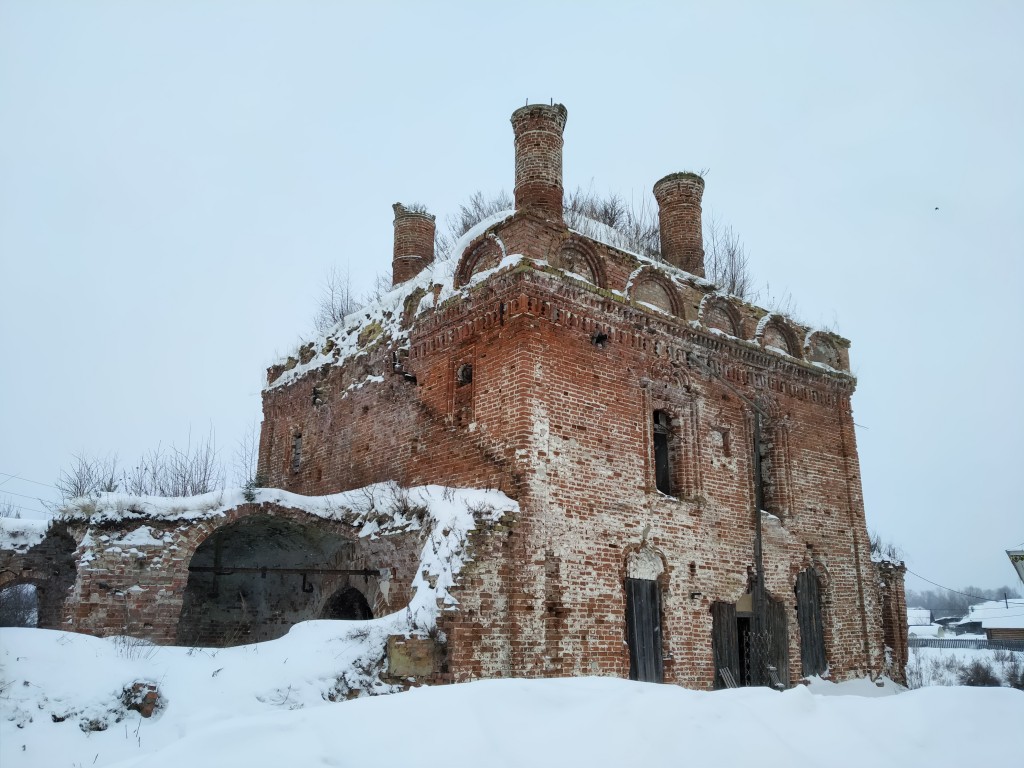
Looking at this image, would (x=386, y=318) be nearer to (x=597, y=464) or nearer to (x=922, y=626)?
(x=597, y=464)

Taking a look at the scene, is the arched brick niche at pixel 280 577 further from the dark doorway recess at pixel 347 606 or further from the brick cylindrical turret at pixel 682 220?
the brick cylindrical turret at pixel 682 220

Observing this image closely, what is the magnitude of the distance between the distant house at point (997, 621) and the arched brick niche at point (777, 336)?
42.0m

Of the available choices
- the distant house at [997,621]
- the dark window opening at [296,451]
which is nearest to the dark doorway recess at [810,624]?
the dark window opening at [296,451]

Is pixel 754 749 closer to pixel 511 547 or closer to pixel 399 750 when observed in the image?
pixel 399 750

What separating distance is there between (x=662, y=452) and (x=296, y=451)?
6.85 metres

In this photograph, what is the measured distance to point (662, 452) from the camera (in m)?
11.9

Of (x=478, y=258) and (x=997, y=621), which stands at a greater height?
(x=478, y=258)

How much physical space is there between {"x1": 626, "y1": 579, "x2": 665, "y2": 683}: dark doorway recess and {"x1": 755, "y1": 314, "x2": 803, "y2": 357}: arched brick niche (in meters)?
5.22

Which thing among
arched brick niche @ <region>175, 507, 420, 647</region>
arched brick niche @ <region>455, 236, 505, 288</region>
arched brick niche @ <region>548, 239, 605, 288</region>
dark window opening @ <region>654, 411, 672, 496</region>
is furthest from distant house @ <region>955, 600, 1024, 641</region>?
arched brick niche @ <region>455, 236, 505, 288</region>

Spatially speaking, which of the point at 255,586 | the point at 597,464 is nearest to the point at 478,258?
the point at 597,464

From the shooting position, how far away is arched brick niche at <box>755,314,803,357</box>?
13.6m

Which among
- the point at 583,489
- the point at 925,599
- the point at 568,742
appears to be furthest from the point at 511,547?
the point at 925,599

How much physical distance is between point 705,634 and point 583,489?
2803 millimetres

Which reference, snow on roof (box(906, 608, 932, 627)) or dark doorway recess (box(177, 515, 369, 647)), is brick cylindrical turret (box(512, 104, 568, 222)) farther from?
snow on roof (box(906, 608, 932, 627))
